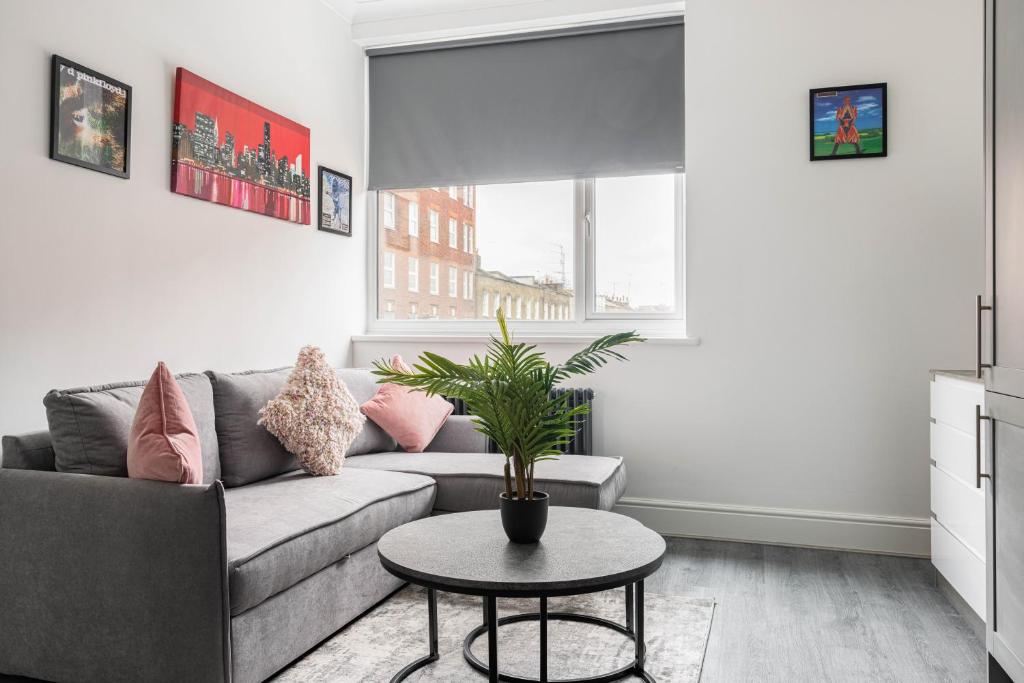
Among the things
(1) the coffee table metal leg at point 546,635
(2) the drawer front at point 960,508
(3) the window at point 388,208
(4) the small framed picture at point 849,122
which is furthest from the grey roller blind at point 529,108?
(1) the coffee table metal leg at point 546,635

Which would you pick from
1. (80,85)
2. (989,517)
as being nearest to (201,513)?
(80,85)

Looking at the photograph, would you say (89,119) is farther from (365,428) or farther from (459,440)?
(459,440)

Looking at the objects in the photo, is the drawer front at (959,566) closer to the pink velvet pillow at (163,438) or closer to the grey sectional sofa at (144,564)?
the grey sectional sofa at (144,564)

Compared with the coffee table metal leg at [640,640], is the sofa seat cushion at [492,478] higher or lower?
higher

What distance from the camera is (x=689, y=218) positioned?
3.77 m

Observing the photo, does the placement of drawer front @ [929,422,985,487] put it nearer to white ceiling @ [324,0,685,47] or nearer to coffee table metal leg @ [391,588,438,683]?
coffee table metal leg @ [391,588,438,683]

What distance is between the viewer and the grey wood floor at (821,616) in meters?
2.25

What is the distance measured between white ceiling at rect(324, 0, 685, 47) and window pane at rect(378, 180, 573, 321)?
2.74 ft

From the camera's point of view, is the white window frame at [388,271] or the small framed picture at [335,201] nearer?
the small framed picture at [335,201]

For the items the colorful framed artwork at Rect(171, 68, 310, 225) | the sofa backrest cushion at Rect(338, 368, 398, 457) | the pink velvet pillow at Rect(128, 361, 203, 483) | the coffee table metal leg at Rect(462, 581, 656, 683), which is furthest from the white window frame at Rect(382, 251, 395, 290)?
the coffee table metal leg at Rect(462, 581, 656, 683)

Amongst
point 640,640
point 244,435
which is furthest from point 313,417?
point 640,640

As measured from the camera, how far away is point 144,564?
1925 mm

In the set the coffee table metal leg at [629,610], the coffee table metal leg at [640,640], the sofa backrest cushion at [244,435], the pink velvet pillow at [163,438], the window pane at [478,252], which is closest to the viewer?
the pink velvet pillow at [163,438]

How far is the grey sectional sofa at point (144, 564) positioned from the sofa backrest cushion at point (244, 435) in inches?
Answer: 8.9
